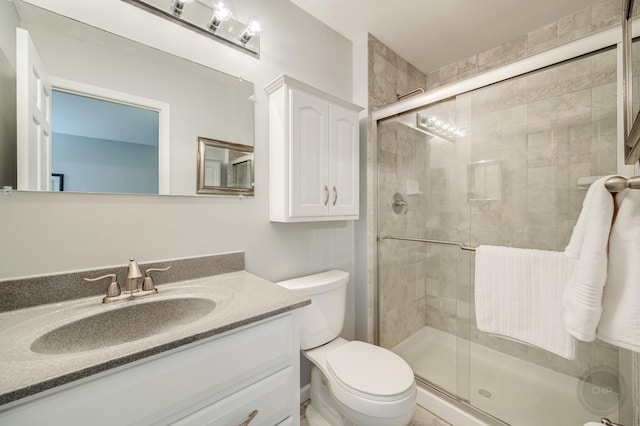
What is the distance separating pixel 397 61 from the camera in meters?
2.11

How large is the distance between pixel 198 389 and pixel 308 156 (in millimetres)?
1133

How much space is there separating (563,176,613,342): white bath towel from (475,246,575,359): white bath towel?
48 cm

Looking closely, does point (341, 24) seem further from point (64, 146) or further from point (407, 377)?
point (407, 377)

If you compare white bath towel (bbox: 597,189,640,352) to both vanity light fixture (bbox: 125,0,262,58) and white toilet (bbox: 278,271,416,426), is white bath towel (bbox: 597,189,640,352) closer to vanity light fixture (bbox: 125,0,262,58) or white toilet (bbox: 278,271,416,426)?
white toilet (bbox: 278,271,416,426)

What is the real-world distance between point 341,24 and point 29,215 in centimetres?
198

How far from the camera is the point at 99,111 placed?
98cm

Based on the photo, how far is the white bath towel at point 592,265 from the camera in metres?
0.60

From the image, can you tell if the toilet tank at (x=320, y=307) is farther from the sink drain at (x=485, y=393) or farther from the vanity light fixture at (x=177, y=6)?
the vanity light fixture at (x=177, y=6)

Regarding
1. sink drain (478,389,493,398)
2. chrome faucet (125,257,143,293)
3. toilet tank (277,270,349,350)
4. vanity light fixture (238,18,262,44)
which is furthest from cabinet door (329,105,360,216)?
sink drain (478,389,493,398)

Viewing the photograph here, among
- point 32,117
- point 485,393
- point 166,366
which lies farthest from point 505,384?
point 32,117

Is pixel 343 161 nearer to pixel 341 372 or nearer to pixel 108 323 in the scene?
pixel 341 372

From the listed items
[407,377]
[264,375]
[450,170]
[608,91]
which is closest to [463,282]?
[450,170]

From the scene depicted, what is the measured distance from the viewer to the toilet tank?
4.49 feet

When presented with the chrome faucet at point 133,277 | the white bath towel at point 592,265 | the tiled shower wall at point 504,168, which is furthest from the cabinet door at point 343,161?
the white bath towel at point 592,265
